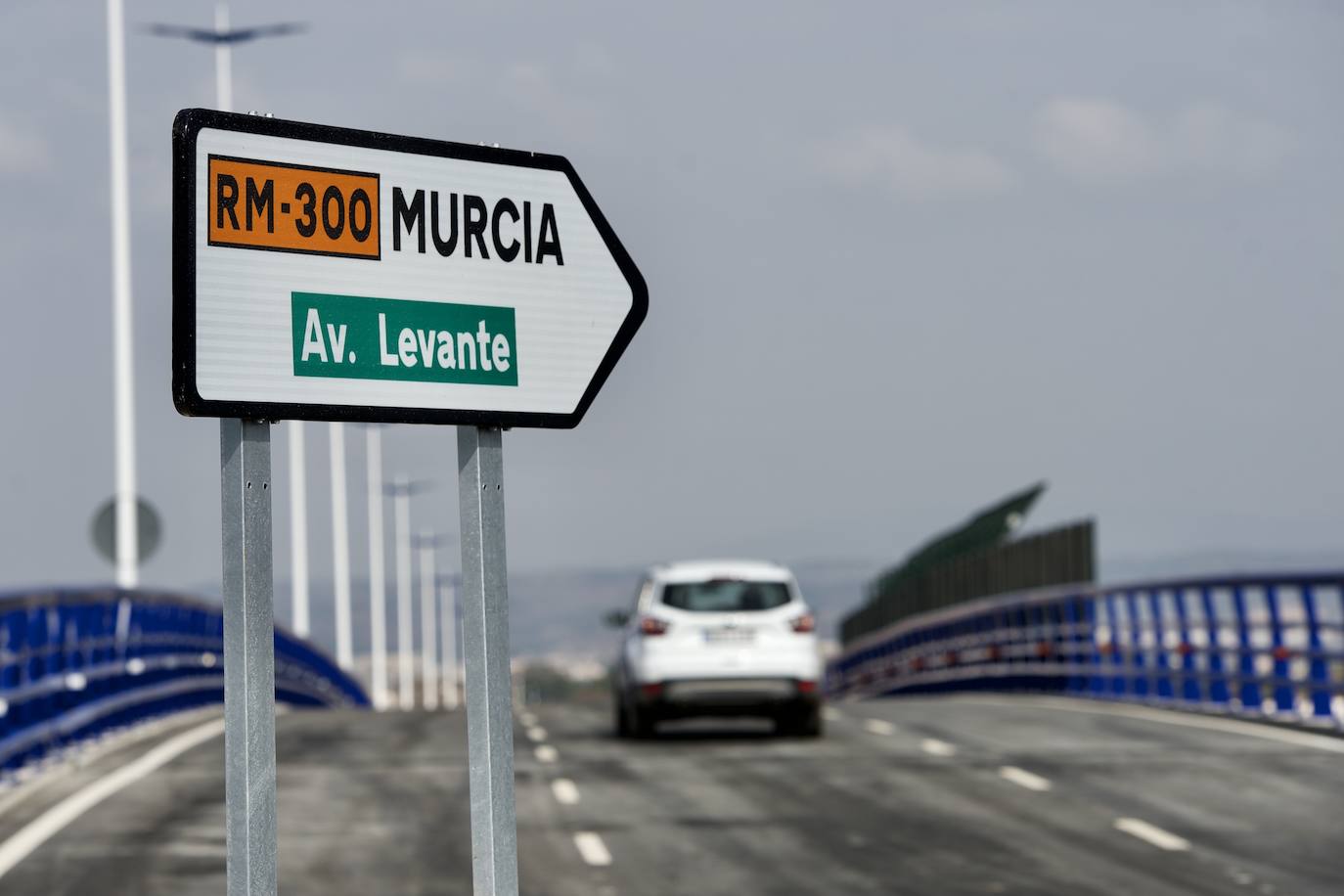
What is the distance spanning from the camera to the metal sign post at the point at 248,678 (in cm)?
370

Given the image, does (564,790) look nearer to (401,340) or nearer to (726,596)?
(726,596)

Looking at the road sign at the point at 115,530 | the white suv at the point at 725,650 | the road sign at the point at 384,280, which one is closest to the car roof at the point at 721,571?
the white suv at the point at 725,650

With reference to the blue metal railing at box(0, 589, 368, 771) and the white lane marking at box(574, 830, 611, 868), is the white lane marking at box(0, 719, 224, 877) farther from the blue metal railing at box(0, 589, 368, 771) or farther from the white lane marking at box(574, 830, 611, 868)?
the white lane marking at box(574, 830, 611, 868)

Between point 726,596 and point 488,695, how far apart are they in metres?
18.0

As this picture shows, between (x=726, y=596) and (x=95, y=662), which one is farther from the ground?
(x=726, y=596)

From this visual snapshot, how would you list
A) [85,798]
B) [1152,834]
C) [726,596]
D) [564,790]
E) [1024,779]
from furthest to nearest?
[726,596], [1024,779], [564,790], [85,798], [1152,834]

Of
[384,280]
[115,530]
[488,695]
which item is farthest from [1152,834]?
[115,530]

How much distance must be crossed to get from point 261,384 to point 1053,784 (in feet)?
44.7

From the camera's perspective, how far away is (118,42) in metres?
36.2

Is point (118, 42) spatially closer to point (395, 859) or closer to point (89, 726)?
point (89, 726)

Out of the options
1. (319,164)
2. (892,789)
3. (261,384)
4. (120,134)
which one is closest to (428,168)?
(319,164)

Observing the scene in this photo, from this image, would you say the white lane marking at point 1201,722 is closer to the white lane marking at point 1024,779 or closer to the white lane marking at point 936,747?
the white lane marking at point 936,747

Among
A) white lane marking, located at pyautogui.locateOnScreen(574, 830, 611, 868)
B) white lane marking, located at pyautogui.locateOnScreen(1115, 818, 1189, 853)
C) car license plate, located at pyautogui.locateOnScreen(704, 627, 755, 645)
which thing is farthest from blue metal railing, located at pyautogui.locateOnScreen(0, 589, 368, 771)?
white lane marking, located at pyautogui.locateOnScreen(1115, 818, 1189, 853)

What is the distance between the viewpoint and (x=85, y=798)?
16.6 metres
